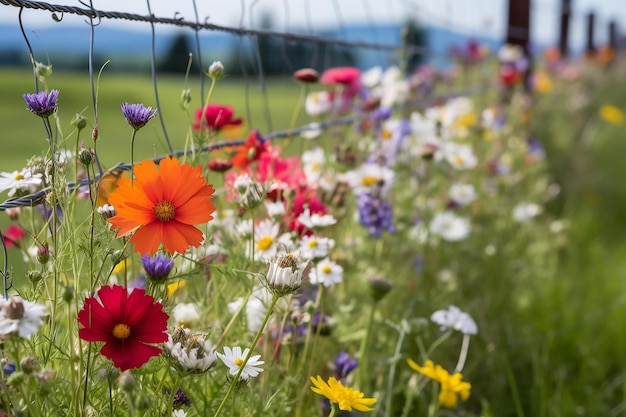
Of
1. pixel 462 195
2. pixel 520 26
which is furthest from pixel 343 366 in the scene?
pixel 520 26

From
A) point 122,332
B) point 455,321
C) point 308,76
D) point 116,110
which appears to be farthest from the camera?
point 116,110

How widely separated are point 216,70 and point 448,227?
1117 mm

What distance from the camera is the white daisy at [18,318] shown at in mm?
674

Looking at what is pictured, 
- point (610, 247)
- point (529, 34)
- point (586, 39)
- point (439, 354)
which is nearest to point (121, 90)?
point (586, 39)

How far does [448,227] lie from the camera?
2031 mm

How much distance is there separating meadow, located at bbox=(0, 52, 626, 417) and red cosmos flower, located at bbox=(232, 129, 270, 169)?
0.03 metres

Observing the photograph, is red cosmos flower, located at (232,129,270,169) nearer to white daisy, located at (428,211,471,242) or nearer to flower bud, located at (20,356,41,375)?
flower bud, located at (20,356,41,375)

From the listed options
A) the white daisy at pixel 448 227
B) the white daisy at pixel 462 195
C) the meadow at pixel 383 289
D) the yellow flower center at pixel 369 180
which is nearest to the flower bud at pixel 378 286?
the meadow at pixel 383 289

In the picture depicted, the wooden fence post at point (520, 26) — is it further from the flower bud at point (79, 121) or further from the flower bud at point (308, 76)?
the flower bud at point (79, 121)

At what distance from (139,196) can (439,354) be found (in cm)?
106

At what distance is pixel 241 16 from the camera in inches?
60.4

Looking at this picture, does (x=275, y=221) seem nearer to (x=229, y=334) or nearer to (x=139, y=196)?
(x=229, y=334)

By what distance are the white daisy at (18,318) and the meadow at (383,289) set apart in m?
0.02

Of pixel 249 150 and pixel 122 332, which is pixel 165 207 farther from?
pixel 249 150
